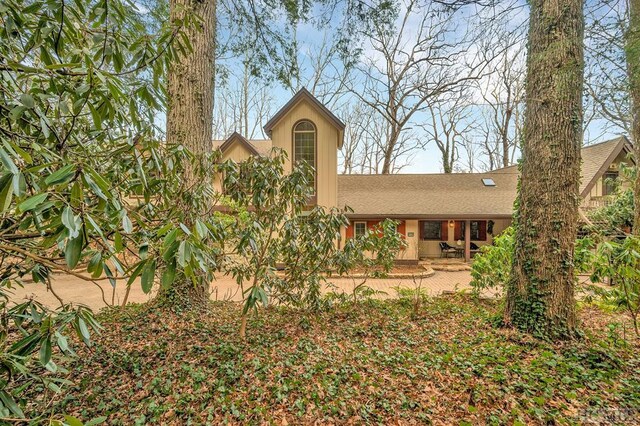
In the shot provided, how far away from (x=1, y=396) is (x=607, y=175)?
20.0 meters

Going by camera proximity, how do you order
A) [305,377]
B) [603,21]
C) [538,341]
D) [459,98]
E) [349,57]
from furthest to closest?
1. [459,98]
2. [349,57]
3. [603,21]
4. [538,341]
5. [305,377]

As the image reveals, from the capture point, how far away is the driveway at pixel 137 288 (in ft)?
26.2

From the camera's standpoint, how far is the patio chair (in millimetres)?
14831

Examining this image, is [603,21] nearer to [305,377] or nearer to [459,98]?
[305,377]

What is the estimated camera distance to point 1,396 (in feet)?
4.11

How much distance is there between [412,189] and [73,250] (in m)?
16.0

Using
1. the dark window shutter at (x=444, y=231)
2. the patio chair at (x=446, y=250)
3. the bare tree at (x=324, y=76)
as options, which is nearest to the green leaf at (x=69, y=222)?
the patio chair at (x=446, y=250)

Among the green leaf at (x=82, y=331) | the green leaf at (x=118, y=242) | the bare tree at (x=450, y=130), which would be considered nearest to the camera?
the green leaf at (x=118, y=242)

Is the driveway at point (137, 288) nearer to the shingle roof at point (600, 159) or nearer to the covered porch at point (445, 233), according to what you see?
the covered porch at point (445, 233)

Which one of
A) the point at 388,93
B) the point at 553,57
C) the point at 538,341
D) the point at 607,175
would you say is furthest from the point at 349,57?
the point at 607,175

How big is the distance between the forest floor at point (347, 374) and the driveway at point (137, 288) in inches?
136

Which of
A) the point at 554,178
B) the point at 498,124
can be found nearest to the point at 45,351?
the point at 554,178

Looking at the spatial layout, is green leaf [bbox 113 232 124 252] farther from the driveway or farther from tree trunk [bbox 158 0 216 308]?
the driveway

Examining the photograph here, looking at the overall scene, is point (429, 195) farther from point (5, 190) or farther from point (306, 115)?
point (5, 190)
